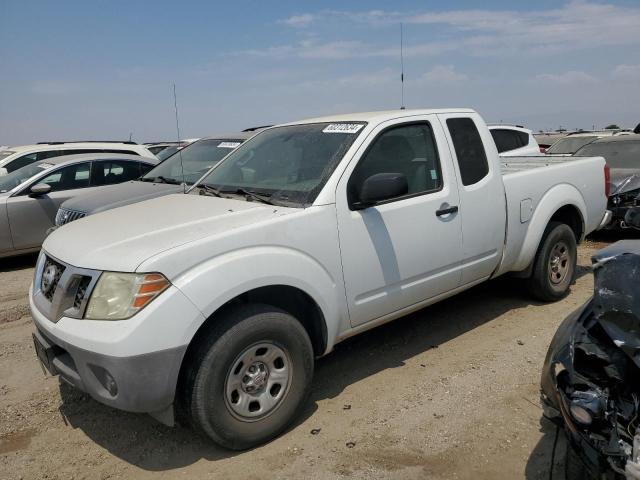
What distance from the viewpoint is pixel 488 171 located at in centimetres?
451

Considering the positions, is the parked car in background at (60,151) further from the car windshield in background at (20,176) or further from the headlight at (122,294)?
the headlight at (122,294)

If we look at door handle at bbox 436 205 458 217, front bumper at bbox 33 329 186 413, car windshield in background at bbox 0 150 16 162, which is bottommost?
front bumper at bbox 33 329 186 413

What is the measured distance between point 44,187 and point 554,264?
673 centimetres

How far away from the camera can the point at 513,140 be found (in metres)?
11.0

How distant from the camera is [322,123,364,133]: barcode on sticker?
3.91m

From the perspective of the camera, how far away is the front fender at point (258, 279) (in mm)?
2863

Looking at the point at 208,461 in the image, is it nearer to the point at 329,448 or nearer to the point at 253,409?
the point at 253,409

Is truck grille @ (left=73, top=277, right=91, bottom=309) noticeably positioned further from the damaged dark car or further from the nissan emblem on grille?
the damaged dark car

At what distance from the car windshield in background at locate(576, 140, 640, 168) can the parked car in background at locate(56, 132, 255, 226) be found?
623 centimetres

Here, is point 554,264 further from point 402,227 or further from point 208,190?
point 208,190

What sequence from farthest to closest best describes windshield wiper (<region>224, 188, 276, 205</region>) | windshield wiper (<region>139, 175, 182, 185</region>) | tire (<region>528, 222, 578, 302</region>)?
windshield wiper (<region>139, 175, 182, 185</region>) < tire (<region>528, 222, 578, 302</region>) < windshield wiper (<region>224, 188, 276, 205</region>)

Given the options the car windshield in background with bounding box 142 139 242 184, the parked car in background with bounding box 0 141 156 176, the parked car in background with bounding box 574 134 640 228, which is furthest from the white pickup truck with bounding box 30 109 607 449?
the parked car in background with bounding box 0 141 156 176

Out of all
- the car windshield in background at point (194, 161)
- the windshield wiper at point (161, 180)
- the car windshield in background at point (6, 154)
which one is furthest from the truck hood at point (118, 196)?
the car windshield in background at point (6, 154)

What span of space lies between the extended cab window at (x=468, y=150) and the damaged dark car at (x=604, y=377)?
6.49 ft
